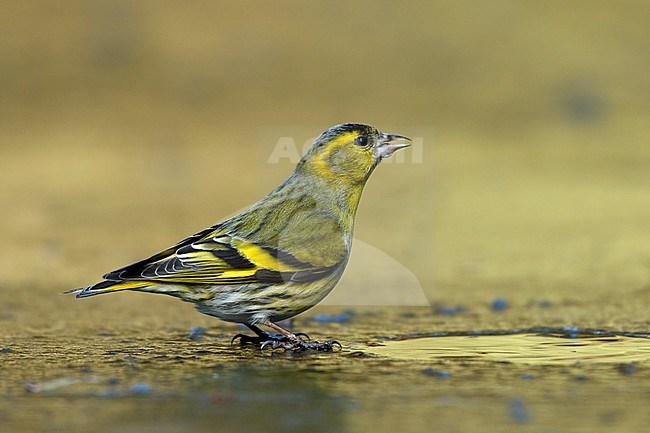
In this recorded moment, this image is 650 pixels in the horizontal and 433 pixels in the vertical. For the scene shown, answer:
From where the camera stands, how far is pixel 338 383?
4918mm

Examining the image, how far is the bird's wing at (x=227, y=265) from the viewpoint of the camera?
5.66 metres

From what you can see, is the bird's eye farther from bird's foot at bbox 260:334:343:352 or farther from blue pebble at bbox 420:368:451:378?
blue pebble at bbox 420:368:451:378

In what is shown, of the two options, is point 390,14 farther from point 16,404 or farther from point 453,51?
point 16,404

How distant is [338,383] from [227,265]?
111 cm

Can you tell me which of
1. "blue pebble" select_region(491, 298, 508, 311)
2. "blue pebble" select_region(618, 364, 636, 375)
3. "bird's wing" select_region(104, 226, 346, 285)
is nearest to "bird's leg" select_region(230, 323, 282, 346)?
"bird's wing" select_region(104, 226, 346, 285)

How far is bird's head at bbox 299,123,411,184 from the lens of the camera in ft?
20.7

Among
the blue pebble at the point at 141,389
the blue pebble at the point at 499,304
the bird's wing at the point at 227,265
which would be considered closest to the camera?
the blue pebble at the point at 141,389

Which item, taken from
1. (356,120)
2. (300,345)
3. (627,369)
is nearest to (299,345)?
(300,345)

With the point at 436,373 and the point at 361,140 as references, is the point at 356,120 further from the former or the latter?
the point at 436,373

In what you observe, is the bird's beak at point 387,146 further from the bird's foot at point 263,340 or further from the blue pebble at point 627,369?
the blue pebble at point 627,369

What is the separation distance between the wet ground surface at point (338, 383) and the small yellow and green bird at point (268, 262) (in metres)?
0.24

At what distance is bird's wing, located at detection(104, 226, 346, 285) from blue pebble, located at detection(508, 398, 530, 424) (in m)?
1.58

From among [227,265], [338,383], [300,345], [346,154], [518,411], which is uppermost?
[346,154]

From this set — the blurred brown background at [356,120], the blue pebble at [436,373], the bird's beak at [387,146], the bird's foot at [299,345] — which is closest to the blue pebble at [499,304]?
the blurred brown background at [356,120]
